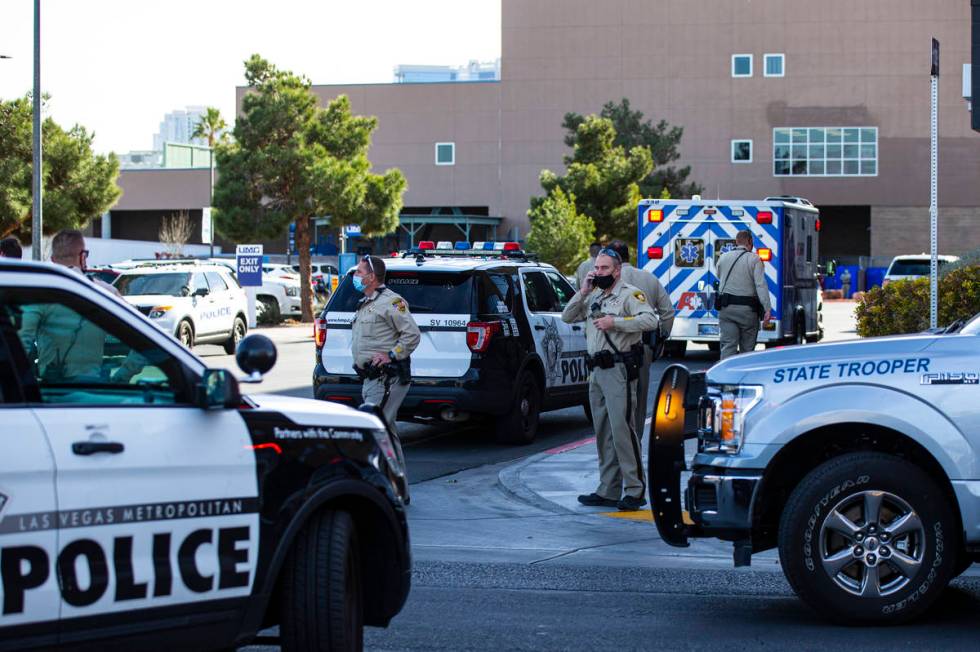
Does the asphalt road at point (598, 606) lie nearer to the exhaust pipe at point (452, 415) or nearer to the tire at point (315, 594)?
the tire at point (315, 594)

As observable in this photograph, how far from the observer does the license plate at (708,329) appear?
2328cm

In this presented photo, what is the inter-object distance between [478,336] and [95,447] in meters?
9.20

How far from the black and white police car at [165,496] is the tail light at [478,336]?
308 inches

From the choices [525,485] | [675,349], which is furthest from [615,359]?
[675,349]

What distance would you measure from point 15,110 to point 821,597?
3409 centimetres

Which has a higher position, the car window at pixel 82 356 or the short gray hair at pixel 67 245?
the short gray hair at pixel 67 245

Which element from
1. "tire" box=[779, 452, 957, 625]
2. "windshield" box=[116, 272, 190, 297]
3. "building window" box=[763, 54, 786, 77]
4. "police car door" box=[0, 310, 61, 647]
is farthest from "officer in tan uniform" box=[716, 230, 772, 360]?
"building window" box=[763, 54, 786, 77]

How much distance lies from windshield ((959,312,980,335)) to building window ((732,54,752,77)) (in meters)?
69.5

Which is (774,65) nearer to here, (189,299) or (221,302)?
(221,302)

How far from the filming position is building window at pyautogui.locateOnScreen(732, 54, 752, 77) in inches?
2940

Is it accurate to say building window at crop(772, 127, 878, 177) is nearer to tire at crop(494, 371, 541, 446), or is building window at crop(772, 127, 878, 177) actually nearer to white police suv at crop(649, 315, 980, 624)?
tire at crop(494, 371, 541, 446)

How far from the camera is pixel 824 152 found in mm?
75375

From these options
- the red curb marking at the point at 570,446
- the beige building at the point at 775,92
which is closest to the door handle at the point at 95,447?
the red curb marking at the point at 570,446

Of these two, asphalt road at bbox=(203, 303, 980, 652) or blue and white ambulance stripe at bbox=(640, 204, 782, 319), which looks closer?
asphalt road at bbox=(203, 303, 980, 652)
